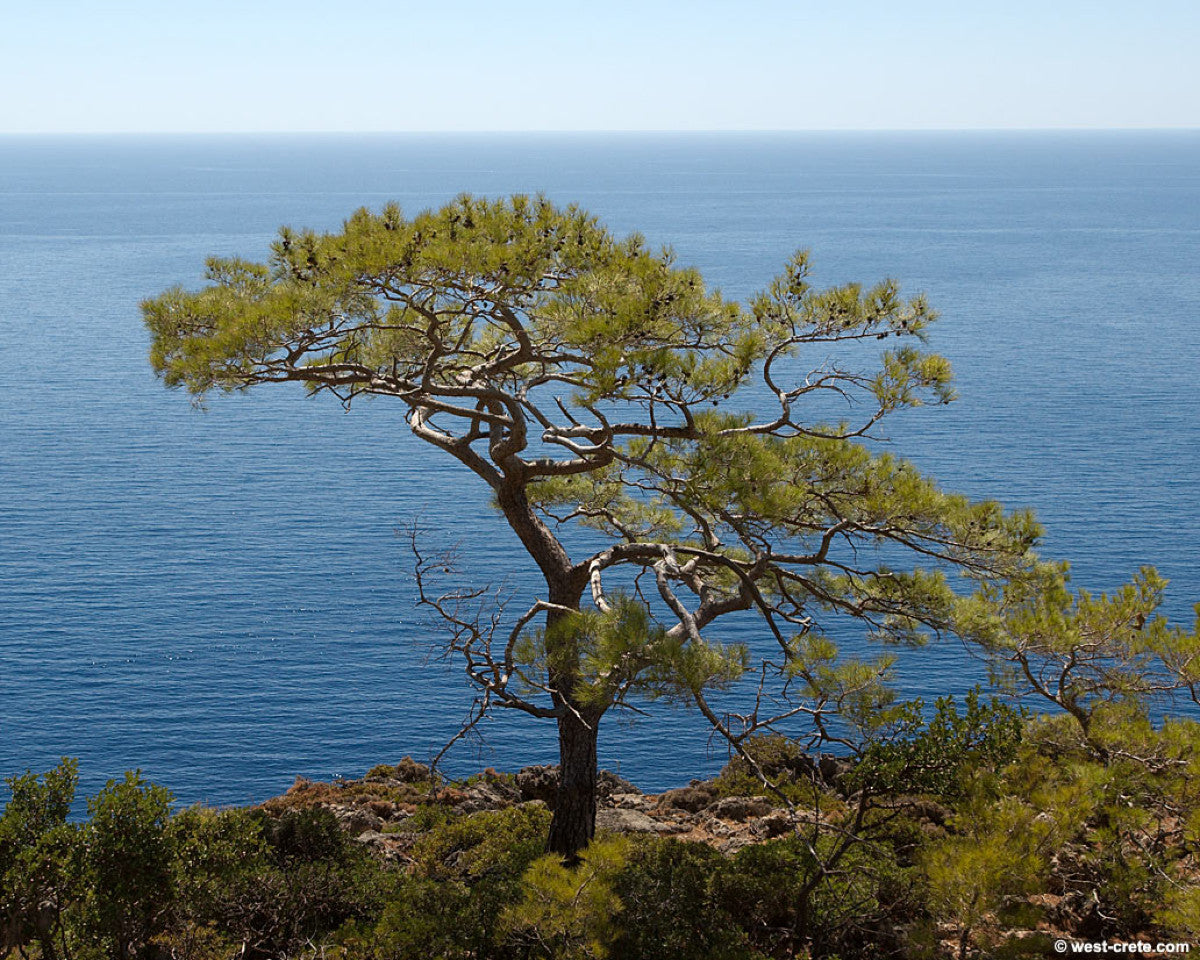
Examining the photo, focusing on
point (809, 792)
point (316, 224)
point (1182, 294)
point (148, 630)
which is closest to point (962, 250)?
point (1182, 294)

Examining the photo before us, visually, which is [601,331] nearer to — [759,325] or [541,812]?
Answer: [759,325]

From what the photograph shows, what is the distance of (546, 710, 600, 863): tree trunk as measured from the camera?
1541 centimetres

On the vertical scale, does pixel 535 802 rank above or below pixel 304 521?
above

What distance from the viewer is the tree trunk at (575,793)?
607 inches

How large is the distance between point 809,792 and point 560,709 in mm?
6853

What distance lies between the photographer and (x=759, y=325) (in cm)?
1419

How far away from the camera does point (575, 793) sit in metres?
15.6

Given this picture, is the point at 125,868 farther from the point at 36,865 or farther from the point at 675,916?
the point at 675,916

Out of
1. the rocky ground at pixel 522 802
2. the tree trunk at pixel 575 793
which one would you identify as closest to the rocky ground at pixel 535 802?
the rocky ground at pixel 522 802

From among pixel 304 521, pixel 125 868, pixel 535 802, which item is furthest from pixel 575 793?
pixel 304 521

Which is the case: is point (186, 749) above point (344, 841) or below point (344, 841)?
below

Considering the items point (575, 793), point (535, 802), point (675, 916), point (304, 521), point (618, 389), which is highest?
point (618, 389)

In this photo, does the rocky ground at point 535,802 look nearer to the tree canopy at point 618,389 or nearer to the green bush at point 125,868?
the tree canopy at point 618,389

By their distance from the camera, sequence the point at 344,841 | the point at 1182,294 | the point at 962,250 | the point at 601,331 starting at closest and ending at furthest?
the point at 601,331
the point at 344,841
the point at 1182,294
the point at 962,250
